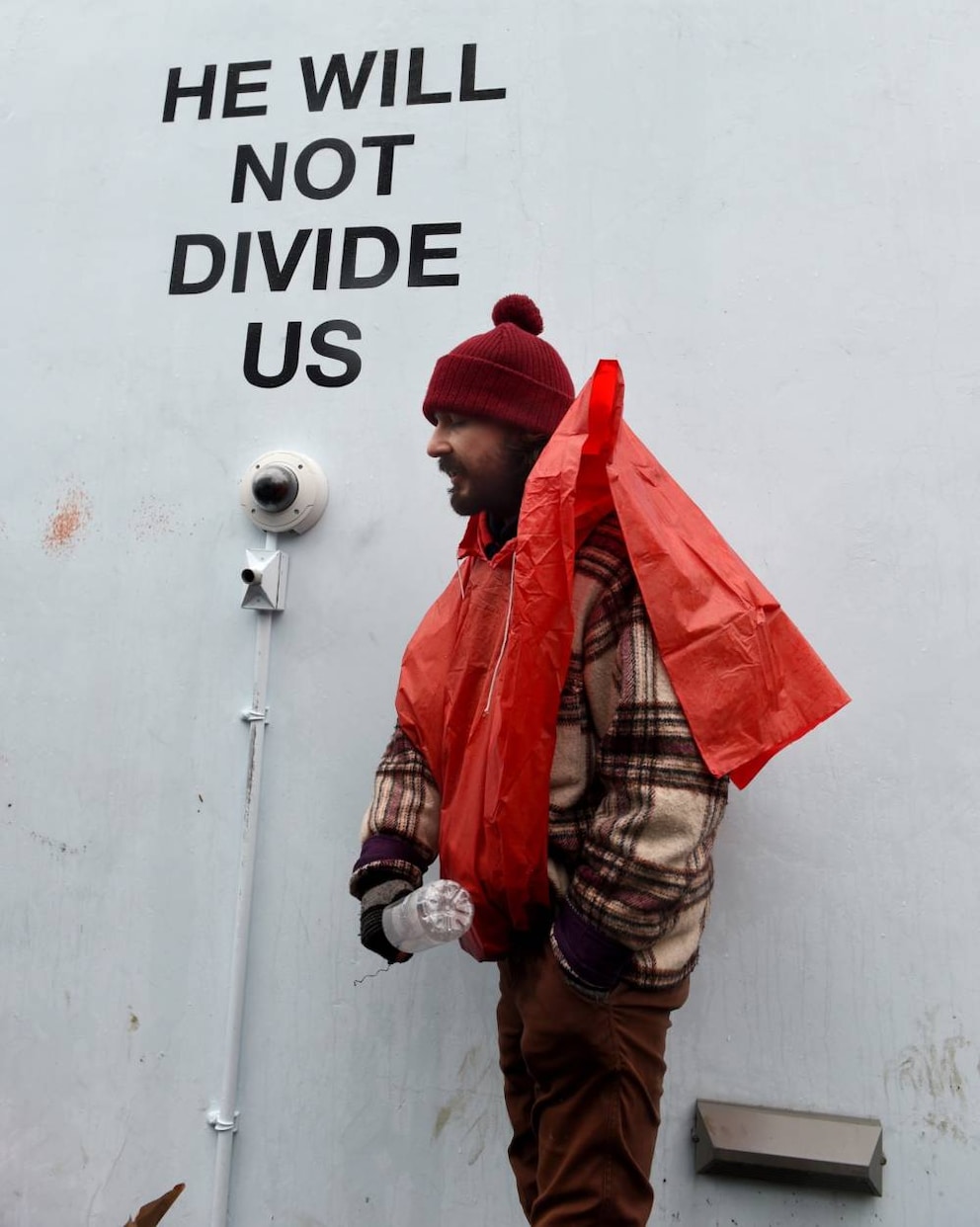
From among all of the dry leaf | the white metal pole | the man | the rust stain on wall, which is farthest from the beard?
the dry leaf

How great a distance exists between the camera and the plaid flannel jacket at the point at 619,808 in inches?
54.9

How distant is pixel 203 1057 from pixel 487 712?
1.07 m

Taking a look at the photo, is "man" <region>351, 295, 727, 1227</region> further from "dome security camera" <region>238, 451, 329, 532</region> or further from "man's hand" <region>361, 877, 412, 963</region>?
"dome security camera" <region>238, 451, 329, 532</region>

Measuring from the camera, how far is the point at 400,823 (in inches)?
68.0

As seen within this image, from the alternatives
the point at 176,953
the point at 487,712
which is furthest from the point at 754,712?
the point at 176,953

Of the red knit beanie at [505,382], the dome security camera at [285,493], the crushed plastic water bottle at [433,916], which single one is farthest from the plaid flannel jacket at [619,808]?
the dome security camera at [285,493]

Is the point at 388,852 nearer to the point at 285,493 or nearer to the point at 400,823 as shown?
the point at 400,823

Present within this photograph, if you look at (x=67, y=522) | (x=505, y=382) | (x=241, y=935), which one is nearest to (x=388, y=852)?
(x=241, y=935)

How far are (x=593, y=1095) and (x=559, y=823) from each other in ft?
1.25

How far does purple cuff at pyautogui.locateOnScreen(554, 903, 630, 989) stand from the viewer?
1406 millimetres

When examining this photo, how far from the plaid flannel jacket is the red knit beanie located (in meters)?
0.24

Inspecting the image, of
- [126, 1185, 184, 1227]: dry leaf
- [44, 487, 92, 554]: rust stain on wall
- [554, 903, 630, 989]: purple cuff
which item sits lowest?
[126, 1185, 184, 1227]: dry leaf

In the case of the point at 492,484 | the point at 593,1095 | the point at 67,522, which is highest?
the point at 67,522

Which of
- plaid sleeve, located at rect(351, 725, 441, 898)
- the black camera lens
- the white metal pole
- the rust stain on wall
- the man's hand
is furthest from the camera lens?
the rust stain on wall
